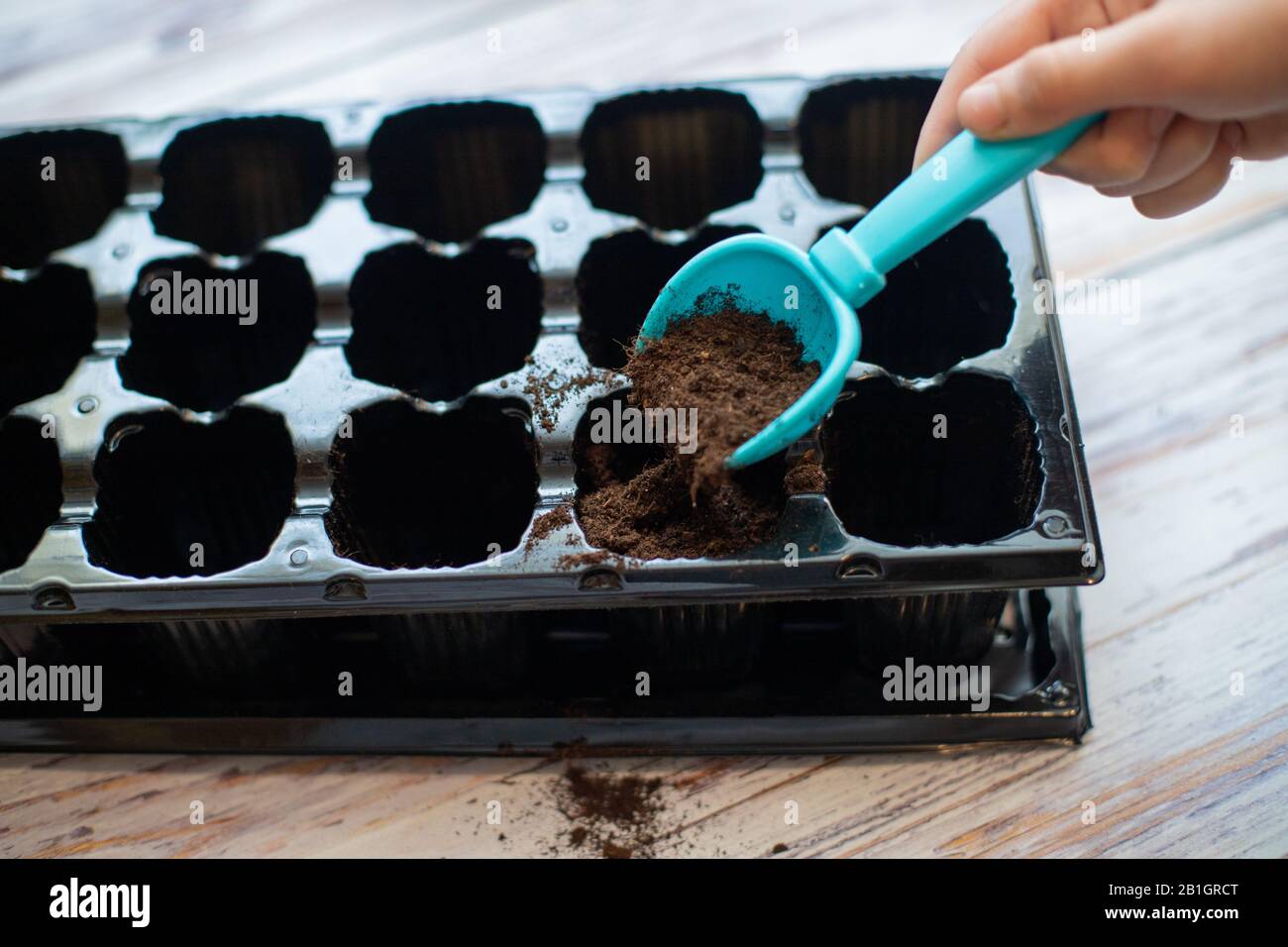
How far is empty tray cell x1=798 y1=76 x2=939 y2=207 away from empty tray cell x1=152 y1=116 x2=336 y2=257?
0.45m

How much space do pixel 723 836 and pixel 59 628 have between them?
1.91 ft

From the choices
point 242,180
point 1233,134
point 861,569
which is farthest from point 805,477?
point 242,180

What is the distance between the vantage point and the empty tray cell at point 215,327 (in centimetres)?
99

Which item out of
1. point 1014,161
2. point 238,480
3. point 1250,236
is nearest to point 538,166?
point 238,480

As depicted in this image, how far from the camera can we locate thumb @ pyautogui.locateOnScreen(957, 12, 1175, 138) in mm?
623

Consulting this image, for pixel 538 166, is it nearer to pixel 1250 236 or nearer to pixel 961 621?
pixel 961 621

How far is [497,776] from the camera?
3.06 feet

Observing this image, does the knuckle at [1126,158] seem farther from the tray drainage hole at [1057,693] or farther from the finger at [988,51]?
the tray drainage hole at [1057,693]

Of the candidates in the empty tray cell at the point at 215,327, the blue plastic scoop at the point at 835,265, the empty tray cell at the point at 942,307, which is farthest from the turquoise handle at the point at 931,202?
the empty tray cell at the point at 215,327

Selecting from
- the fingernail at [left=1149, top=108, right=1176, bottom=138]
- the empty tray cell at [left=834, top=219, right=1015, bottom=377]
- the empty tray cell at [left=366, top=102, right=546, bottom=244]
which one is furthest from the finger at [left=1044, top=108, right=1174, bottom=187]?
the empty tray cell at [left=366, top=102, right=546, bottom=244]

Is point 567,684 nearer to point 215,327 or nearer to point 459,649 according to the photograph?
point 459,649

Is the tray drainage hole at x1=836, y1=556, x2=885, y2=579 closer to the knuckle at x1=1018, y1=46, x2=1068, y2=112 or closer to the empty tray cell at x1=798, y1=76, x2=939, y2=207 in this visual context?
the knuckle at x1=1018, y1=46, x2=1068, y2=112

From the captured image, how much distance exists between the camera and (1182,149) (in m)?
0.73

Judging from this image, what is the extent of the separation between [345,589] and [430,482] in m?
0.18
